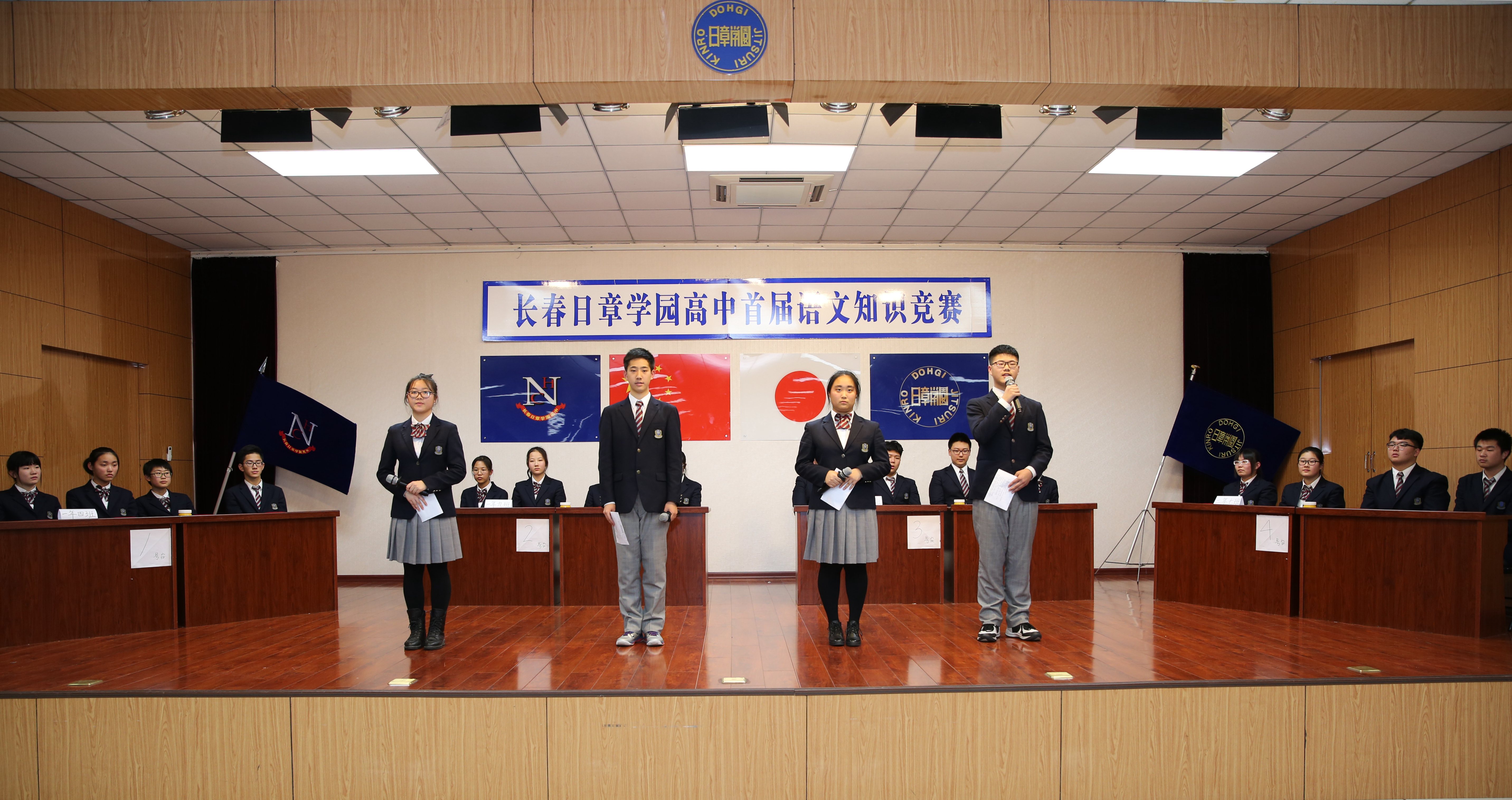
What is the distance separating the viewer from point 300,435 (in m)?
7.31

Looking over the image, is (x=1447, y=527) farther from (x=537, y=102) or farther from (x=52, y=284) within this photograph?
(x=52, y=284)

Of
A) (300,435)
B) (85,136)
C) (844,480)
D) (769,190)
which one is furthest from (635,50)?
(300,435)

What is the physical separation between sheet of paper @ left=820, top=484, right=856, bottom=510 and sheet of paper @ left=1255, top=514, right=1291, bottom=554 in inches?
121

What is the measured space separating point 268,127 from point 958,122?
3.61 meters

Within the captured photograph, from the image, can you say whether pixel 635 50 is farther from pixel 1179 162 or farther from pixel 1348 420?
pixel 1348 420

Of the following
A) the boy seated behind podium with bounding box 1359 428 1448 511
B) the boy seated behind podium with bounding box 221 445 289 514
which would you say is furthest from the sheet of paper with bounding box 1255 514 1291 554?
the boy seated behind podium with bounding box 221 445 289 514

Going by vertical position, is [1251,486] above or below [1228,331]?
below

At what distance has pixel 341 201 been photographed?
6.52 m

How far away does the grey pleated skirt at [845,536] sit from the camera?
4023 mm

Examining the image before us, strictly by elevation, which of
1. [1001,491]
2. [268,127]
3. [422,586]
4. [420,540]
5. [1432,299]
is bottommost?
[422,586]

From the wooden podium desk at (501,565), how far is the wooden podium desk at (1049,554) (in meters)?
2.73

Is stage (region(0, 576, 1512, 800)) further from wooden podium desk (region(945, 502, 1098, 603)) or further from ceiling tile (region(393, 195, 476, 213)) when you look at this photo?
ceiling tile (region(393, 195, 476, 213))

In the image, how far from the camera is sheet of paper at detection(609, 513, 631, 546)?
4086mm

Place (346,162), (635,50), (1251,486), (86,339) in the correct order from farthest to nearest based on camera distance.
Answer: (86,339) → (1251,486) → (346,162) → (635,50)
